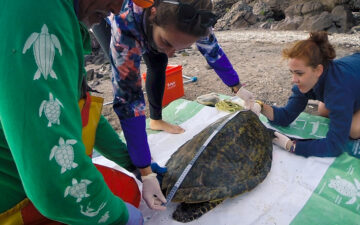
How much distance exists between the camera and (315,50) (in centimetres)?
229

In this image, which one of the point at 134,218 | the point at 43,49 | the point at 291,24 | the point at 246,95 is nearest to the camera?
the point at 43,49

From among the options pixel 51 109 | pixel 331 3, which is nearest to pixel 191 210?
pixel 51 109

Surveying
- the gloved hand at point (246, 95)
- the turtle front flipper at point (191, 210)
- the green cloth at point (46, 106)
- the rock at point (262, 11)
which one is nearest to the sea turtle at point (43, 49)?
the green cloth at point (46, 106)

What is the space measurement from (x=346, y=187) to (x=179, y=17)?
72.2 inches

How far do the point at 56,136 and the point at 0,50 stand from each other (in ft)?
0.87

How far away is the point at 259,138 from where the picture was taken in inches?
95.3

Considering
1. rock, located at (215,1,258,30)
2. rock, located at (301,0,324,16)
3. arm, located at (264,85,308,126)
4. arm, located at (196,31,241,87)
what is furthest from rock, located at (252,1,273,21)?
arm, located at (196,31,241,87)

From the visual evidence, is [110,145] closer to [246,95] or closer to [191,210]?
[191,210]

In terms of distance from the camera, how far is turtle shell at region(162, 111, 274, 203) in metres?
1.88

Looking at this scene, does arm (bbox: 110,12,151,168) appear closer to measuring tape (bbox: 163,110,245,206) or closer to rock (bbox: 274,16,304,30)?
measuring tape (bbox: 163,110,245,206)

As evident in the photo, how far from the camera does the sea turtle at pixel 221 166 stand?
187cm

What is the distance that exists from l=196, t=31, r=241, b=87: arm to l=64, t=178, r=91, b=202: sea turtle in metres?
1.72

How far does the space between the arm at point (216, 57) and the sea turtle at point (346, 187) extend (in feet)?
3.95

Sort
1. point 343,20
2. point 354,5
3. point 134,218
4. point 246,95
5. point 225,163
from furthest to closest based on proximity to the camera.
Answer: point 354,5 → point 343,20 → point 246,95 → point 225,163 → point 134,218
